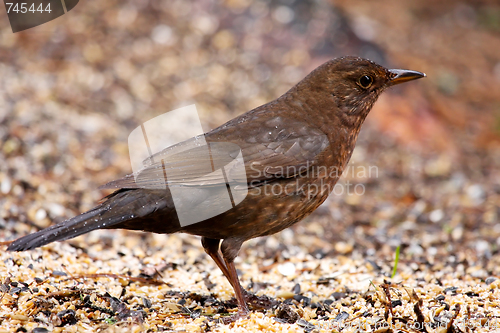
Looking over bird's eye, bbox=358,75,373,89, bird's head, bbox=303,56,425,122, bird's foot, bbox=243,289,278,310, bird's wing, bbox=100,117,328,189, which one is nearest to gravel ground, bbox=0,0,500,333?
bird's foot, bbox=243,289,278,310

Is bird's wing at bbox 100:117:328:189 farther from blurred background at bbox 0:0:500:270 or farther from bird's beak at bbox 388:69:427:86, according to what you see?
blurred background at bbox 0:0:500:270

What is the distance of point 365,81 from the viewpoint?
13.5ft

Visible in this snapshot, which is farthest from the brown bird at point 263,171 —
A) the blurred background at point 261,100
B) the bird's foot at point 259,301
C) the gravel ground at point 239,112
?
the blurred background at point 261,100

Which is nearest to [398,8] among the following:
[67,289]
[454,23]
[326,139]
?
[454,23]

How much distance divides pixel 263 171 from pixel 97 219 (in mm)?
1182

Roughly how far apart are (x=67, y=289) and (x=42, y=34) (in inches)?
232

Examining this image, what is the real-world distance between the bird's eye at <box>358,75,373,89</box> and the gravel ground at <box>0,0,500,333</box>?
160cm

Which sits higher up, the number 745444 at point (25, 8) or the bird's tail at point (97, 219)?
the number 745444 at point (25, 8)

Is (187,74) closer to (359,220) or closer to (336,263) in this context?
(359,220)

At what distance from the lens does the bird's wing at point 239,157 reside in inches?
140

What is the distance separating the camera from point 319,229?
18.8 feet

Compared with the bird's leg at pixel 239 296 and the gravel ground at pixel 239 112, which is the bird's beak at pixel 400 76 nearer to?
the gravel ground at pixel 239 112

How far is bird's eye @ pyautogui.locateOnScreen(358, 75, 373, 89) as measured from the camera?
4112mm

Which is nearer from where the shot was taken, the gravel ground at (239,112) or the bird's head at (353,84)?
the gravel ground at (239,112)
